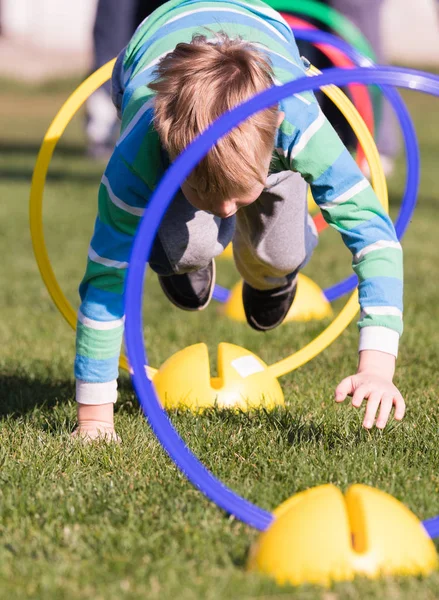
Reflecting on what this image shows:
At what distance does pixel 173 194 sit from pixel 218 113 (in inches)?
12.9

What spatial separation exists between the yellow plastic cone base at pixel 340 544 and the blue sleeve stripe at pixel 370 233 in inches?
31.8

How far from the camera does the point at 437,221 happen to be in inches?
324

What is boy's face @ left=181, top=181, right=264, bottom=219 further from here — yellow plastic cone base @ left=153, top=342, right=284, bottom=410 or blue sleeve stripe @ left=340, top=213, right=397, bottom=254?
yellow plastic cone base @ left=153, top=342, right=284, bottom=410

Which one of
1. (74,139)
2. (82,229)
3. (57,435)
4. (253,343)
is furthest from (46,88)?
(57,435)

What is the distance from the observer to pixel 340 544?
217cm

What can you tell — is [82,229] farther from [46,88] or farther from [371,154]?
[46,88]

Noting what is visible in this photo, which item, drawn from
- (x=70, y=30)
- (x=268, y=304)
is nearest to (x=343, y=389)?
(x=268, y=304)

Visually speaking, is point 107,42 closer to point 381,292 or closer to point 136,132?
point 136,132

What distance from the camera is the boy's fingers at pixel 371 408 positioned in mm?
2455

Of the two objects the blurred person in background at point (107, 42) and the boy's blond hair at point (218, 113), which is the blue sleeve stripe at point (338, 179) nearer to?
the boy's blond hair at point (218, 113)

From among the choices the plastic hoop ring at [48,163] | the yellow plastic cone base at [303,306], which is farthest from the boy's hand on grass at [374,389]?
the yellow plastic cone base at [303,306]

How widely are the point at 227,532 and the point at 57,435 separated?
0.93 m

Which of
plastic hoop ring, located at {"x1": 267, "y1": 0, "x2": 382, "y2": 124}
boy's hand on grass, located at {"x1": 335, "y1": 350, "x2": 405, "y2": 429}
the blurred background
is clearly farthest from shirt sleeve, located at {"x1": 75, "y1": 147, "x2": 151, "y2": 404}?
the blurred background

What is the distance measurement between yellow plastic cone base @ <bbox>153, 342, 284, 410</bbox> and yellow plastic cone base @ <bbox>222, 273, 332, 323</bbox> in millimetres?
1393
